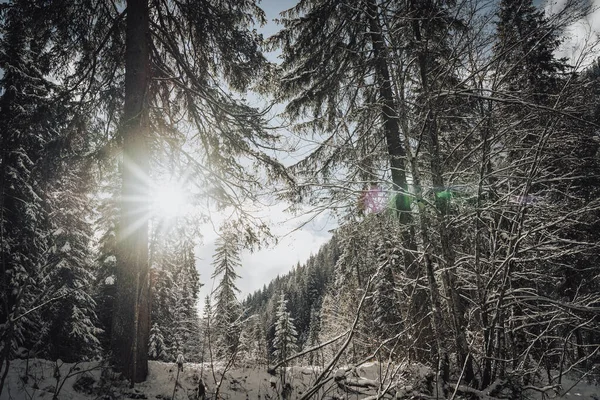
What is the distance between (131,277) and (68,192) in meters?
10.1

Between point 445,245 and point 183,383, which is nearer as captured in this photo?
point 445,245

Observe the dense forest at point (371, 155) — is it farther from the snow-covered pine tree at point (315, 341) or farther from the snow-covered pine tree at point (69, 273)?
the snow-covered pine tree at point (69, 273)

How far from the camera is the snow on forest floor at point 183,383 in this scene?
12.6 feet

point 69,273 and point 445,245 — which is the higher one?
point 69,273

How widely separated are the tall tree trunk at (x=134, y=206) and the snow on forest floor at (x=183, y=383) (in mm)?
360

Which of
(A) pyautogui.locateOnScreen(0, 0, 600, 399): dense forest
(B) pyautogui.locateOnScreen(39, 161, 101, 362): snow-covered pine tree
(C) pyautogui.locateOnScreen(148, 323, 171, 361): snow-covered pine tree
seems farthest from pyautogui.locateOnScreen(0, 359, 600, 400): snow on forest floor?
(C) pyautogui.locateOnScreen(148, 323, 171, 361): snow-covered pine tree

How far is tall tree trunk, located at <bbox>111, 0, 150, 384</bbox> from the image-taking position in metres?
4.99

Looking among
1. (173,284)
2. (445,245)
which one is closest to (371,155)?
(445,245)

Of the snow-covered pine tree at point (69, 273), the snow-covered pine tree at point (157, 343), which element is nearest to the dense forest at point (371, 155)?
the snow-covered pine tree at point (69, 273)

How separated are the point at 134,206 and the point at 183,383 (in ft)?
10.7

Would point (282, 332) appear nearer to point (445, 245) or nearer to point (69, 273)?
point (69, 273)

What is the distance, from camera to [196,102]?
6.82 metres

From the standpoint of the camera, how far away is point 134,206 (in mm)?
5422

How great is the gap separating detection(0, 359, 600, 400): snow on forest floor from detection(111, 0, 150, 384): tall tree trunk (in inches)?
14.2
